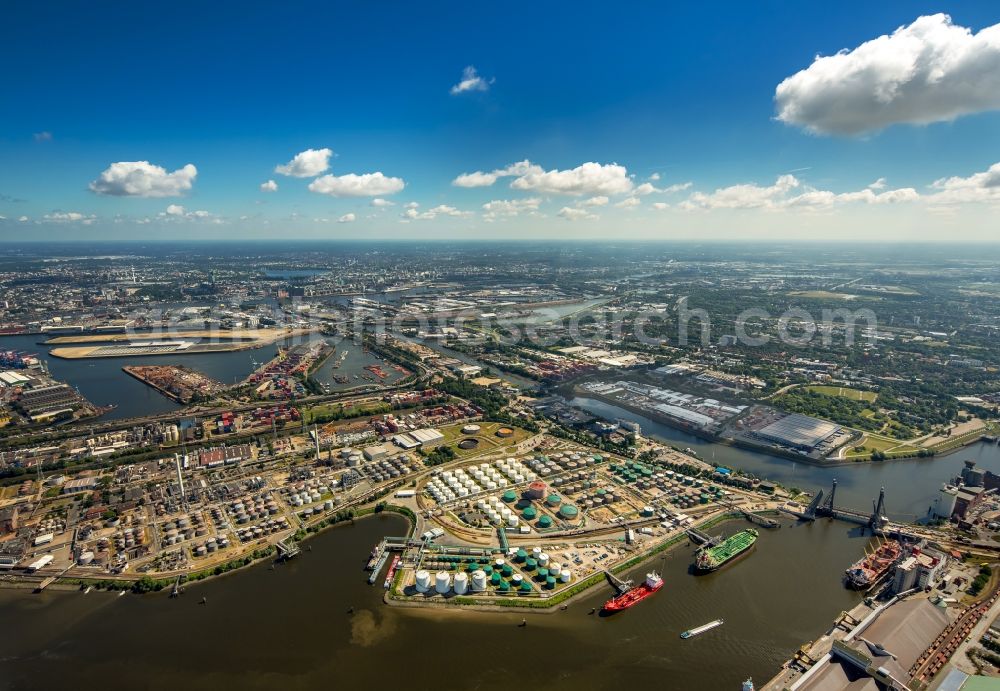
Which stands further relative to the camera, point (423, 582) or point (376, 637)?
point (423, 582)

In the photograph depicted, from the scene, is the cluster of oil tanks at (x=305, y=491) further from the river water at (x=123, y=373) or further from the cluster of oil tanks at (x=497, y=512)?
the river water at (x=123, y=373)

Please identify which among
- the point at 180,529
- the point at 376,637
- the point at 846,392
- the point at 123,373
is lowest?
the point at 376,637

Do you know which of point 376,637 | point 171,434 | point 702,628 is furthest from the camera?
point 171,434

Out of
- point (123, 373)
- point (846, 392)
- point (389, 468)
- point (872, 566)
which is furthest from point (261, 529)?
point (846, 392)

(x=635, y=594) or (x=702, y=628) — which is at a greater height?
(x=635, y=594)

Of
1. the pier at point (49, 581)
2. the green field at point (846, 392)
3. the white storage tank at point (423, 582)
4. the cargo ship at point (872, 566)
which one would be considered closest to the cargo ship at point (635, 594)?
the white storage tank at point (423, 582)

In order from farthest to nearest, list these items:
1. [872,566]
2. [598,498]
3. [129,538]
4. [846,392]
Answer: [846,392], [598,498], [129,538], [872,566]

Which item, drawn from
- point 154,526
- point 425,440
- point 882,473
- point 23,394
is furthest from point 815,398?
point 23,394

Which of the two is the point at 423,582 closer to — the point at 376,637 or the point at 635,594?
the point at 376,637
